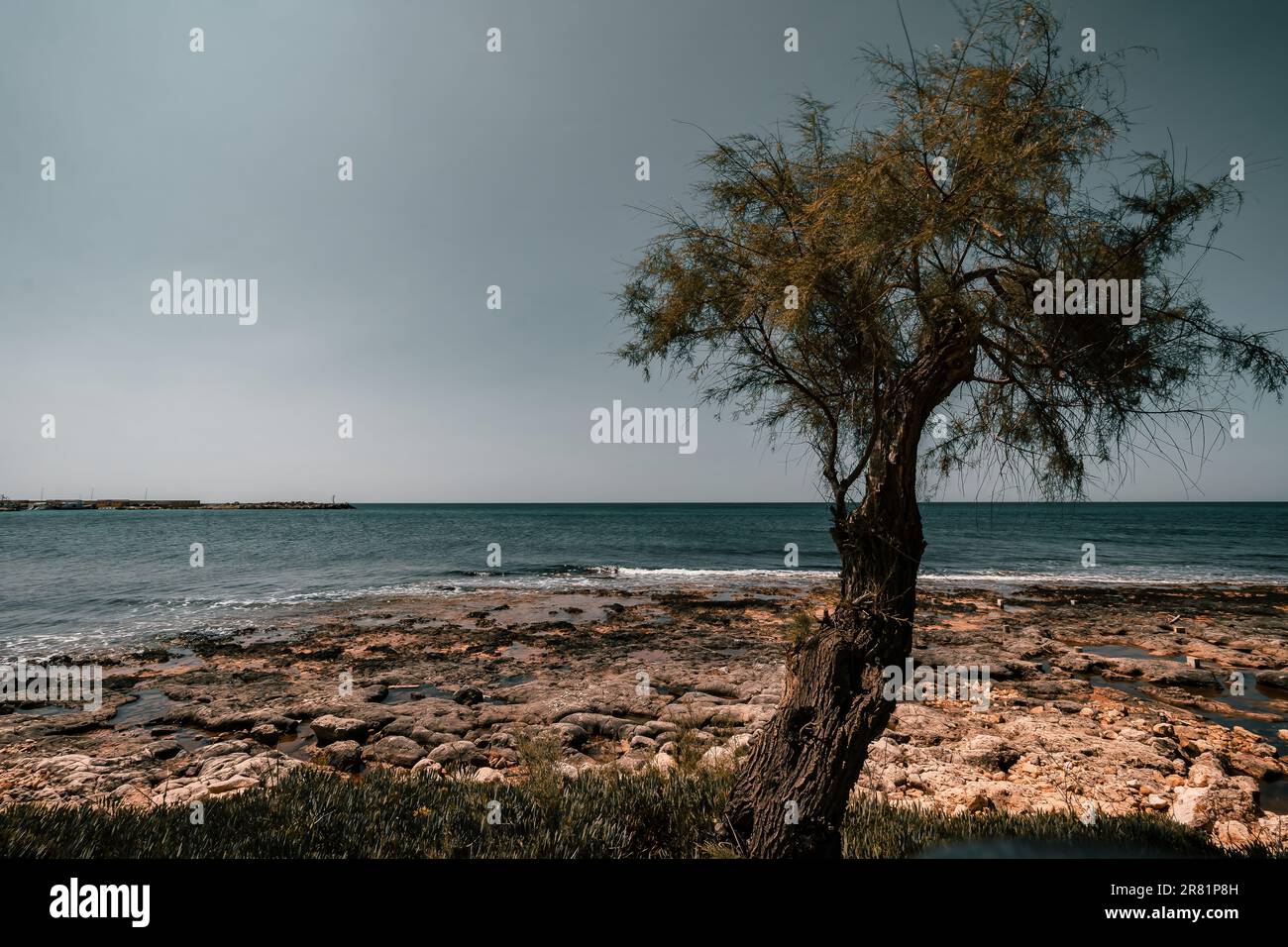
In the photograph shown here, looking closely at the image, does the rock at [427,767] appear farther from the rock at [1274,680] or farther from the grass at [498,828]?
the rock at [1274,680]

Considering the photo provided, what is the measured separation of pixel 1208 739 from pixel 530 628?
15926mm

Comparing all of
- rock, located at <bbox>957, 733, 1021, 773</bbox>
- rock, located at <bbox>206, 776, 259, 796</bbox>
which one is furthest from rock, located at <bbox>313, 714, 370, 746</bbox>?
rock, located at <bbox>957, 733, 1021, 773</bbox>

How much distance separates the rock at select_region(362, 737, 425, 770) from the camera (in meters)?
8.32

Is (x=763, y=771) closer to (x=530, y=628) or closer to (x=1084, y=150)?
(x=1084, y=150)

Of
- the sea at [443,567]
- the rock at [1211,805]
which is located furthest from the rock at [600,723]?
the rock at [1211,805]

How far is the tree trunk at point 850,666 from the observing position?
141 inches

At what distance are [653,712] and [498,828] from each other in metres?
6.25

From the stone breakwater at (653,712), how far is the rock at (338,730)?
36 millimetres

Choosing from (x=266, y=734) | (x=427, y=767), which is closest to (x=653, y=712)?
(x=427, y=767)

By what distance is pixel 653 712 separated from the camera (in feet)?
34.6

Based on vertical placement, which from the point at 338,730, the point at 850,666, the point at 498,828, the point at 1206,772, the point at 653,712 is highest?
the point at 850,666

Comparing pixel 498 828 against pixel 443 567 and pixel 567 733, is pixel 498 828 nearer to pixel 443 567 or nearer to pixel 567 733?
pixel 567 733

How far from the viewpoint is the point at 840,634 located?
381 cm
